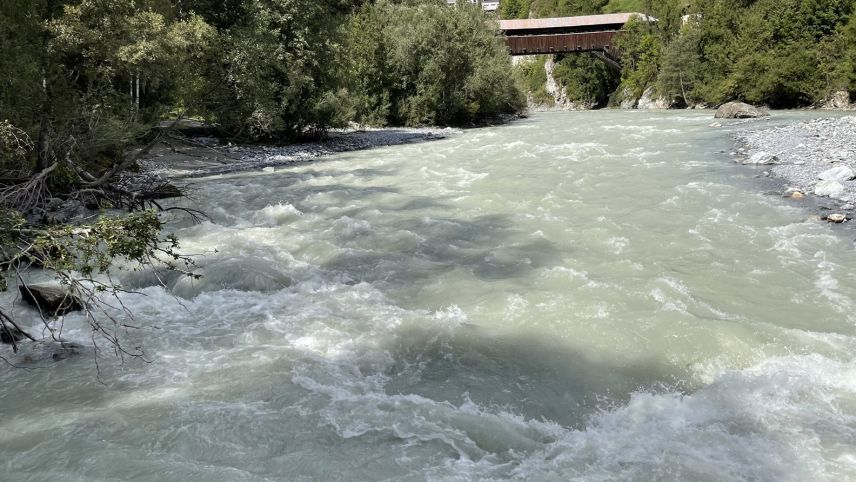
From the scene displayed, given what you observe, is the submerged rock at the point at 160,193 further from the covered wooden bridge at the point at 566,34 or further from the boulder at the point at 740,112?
the covered wooden bridge at the point at 566,34

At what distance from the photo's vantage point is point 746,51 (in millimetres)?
44906

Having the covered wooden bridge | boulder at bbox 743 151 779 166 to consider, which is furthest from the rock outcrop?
boulder at bbox 743 151 779 166

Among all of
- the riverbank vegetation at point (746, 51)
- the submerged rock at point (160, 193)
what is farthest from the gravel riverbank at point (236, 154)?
the riverbank vegetation at point (746, 51)

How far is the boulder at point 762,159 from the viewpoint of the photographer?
1669 cm

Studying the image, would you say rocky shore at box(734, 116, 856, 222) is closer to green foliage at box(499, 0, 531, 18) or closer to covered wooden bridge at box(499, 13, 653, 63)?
covered wooden bridge at box(499, 13, 653, 63)

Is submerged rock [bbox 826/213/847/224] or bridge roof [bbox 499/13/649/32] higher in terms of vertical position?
bridge roof [bbox 499/13/649/32]

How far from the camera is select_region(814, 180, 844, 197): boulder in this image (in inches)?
470

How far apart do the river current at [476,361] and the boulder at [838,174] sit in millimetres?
2125

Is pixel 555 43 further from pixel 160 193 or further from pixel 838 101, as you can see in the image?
pixel 160 193

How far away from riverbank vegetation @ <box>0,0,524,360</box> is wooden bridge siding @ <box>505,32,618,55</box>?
1496cm

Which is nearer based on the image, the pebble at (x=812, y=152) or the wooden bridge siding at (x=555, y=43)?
the pebble at (x=812, y=152)

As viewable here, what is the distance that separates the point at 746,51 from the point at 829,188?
129 feet

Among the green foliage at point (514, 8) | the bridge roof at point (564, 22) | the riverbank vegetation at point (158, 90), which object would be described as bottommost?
the riverbank vegetation at point (158, 90)

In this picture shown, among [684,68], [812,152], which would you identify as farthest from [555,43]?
[812,152]
